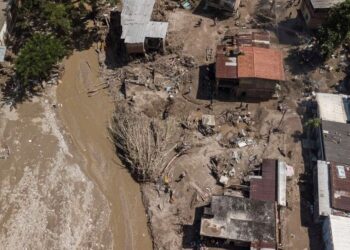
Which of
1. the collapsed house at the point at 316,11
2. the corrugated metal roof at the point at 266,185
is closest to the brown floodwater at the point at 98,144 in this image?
the corrugated metal roof at the point at 266,185

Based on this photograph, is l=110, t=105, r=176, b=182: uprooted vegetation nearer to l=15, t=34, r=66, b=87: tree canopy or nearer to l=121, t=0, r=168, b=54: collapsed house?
l=121, t=0, r=168, b=54: collapsed house

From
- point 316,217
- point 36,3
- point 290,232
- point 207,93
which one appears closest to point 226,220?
point 290,232

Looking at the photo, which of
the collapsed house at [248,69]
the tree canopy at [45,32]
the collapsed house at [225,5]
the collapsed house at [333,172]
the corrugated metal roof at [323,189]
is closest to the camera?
the collapsed house at [333,172]

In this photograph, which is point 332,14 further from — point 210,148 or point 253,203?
point 253,203

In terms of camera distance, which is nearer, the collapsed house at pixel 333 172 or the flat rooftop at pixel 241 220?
the flat rooftop at pixel 241 220

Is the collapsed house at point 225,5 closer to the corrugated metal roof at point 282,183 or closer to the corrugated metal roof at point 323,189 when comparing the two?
the corrugated metal roof at point 282,183

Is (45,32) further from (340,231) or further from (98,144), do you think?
(340,231)
